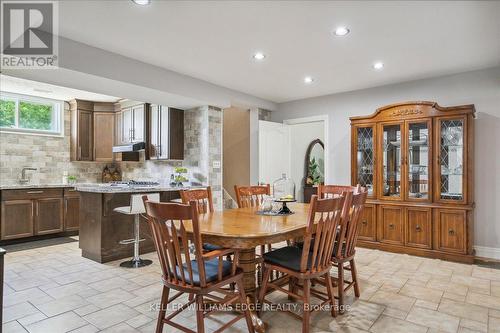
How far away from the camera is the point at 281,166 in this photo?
591 cm

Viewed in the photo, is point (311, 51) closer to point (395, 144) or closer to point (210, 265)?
point (395, 144)

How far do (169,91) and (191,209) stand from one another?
9.10ft

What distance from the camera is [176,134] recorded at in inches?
204

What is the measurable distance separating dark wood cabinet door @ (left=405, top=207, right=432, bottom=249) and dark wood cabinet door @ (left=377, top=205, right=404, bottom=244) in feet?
0.29

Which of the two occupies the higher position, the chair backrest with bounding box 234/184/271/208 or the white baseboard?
the chair backrest with bounding box 234/184/271/208

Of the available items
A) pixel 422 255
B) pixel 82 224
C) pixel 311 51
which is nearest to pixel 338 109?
pixel 311 51

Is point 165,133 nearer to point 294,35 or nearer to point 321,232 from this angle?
point 294,35

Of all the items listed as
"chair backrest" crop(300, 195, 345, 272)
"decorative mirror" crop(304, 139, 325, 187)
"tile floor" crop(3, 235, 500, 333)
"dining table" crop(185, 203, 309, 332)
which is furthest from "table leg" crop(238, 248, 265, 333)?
"decorative mirror" crop(304, 139, 325, 187)

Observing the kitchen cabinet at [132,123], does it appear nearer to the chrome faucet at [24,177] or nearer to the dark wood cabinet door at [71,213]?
the dark wood cabinet door at [71,213]

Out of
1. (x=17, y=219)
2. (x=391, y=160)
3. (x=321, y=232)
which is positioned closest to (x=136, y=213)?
(x=321, y=232)

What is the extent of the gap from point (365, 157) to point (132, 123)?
4.13 m

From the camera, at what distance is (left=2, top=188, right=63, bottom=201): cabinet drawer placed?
15.3 feet

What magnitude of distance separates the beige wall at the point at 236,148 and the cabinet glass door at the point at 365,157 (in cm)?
209

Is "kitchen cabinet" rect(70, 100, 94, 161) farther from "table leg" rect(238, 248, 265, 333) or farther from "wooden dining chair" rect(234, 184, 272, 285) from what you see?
"table leg" rect(238, 248, 265, 333)
